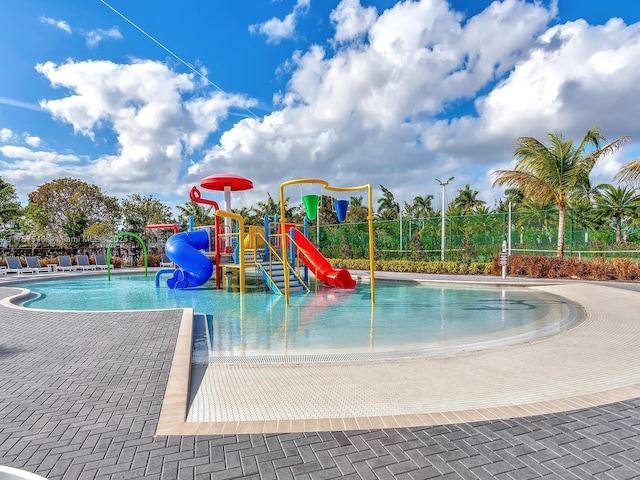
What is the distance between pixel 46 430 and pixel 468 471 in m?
3.12

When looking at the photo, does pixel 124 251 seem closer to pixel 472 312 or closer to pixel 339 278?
pixel 339 278

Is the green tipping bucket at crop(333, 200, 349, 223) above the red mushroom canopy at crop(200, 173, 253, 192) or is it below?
below

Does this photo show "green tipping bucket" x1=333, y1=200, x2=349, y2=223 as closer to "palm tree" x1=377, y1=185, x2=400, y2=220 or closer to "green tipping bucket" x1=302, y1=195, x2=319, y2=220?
"green tipping bucket" x1=302, y1=195, x2=319, y2=220

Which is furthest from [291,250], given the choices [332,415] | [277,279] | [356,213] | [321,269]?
[356,213]

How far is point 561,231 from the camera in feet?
53.8

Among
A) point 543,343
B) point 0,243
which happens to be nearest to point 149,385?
point 543,343

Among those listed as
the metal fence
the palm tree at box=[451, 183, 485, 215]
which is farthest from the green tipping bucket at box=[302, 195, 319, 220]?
the palm tree at box=[451, 183, 485, 215]

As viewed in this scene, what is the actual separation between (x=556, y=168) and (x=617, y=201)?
1665 cm

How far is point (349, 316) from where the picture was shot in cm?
859

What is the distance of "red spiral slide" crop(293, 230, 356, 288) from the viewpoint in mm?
13797

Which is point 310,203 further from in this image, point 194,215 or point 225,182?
point 194,215

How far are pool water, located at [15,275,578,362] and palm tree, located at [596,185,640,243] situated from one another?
725cm

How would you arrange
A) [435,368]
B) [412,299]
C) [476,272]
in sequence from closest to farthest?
[435,368]
[412,299]
[476,272]

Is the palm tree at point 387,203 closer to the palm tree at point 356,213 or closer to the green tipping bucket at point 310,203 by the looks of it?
the palm tree at point 356,213
